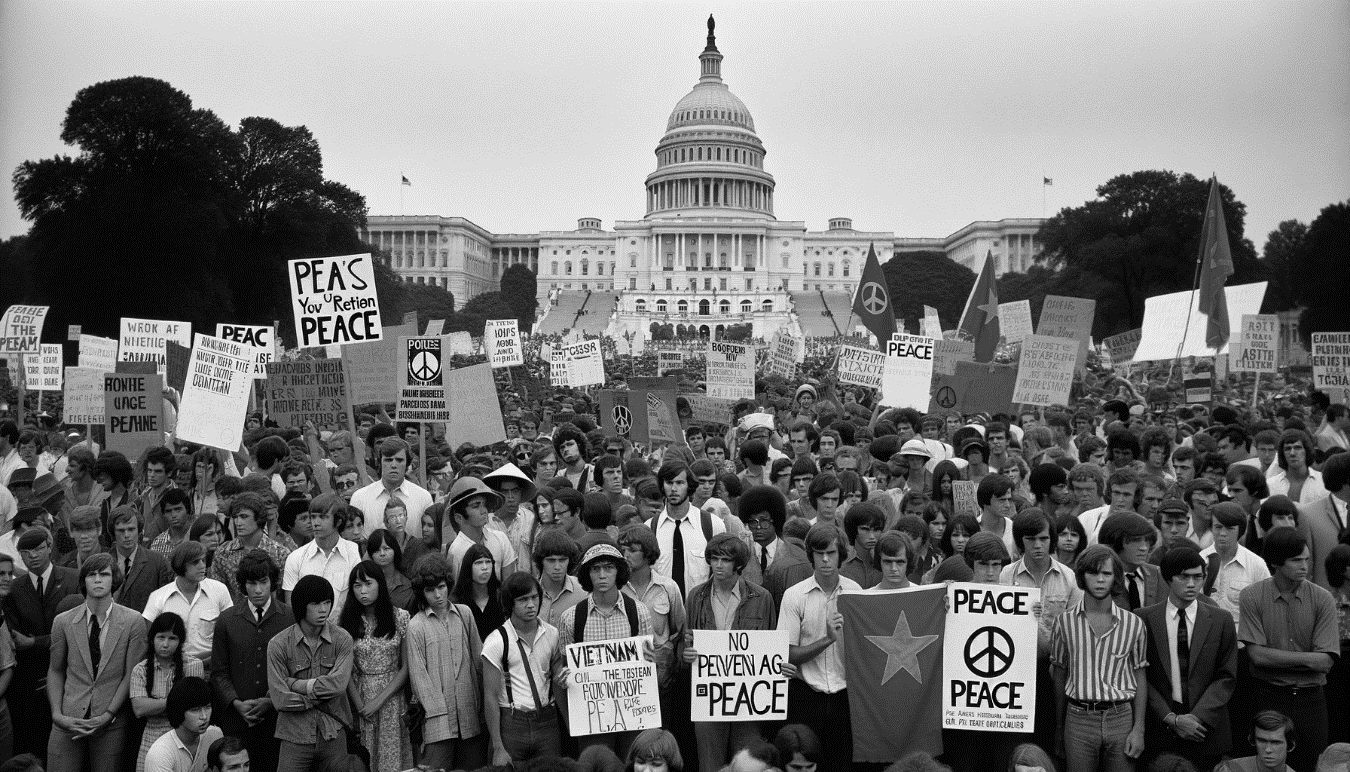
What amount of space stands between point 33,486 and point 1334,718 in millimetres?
8111

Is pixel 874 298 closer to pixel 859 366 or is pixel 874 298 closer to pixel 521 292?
pixel 859 366

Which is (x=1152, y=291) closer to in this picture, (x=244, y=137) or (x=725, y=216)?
(x=244, y=137)

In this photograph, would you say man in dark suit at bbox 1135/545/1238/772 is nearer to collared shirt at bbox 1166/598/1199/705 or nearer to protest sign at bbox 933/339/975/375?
collared shirt at bbox 1166/598/1199/705

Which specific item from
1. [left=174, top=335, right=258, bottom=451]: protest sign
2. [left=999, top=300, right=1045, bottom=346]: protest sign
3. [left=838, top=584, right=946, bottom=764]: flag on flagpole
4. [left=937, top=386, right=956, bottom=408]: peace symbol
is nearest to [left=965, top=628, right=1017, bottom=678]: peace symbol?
[left=838, top=584, right=946, bottom=764]: flag on flagpole

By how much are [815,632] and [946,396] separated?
716cm

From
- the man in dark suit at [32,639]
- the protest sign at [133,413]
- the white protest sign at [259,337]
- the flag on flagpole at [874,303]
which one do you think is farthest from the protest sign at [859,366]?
the man in dark suit at [32,639]

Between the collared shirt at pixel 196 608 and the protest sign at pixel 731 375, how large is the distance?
7971 mm

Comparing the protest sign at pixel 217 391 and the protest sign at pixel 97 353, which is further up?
the protest sign at pixel 97 353

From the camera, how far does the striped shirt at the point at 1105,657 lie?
5.55m

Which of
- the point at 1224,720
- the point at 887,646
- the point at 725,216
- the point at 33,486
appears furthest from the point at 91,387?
the point at 725,216

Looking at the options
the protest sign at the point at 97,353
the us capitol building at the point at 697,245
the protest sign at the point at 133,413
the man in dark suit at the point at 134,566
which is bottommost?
the man in dark suit at the point at 134,566

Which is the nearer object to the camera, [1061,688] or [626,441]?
[1061,688]

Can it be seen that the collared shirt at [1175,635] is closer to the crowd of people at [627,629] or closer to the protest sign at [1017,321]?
the crowd of people at [627,629]

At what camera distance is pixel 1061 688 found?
5.71 meters
